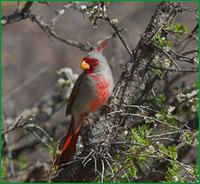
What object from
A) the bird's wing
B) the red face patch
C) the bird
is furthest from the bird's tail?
the red face patch

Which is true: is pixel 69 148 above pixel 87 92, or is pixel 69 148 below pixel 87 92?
below

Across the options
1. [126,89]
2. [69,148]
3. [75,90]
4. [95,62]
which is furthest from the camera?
[75,90]

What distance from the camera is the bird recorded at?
157 inches

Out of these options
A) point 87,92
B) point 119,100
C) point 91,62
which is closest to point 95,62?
point 91,62

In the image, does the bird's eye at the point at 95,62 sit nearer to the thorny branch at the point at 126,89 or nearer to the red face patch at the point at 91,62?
the red face patch at the point at 91,62

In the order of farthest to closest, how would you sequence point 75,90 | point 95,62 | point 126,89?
point 75,90, point 95,62, point 126,89

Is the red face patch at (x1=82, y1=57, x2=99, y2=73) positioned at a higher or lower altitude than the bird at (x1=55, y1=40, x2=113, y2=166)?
higher

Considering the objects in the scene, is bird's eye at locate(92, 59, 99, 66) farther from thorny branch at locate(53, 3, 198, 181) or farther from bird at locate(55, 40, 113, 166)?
thorny branch at locate(53, 3, 198, 181)

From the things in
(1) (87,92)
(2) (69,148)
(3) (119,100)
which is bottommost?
(2) (69,148)

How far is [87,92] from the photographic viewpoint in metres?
4.18

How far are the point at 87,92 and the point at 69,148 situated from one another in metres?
0.40

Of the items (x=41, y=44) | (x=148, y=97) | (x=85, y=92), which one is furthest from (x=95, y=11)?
(x=41, y=44)

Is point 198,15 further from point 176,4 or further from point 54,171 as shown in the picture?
point 54,171

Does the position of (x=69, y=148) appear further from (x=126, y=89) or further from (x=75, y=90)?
(x=126, y=89)
